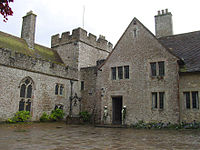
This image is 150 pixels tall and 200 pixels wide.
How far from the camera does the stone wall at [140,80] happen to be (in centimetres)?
1449

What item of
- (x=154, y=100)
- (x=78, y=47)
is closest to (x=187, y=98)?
(x=154, y=100)

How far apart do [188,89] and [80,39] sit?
14130 millimetres

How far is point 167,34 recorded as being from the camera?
21.4 metres

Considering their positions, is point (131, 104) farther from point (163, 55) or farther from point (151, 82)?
point (163, 55)

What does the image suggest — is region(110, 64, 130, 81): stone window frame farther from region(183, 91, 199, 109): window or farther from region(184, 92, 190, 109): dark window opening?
region(183, 91, 199, 109): window

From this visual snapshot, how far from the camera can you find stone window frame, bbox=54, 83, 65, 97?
20.4 m

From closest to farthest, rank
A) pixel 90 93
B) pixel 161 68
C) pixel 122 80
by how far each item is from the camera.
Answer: pixel 161 68 < pixel 122 80 < pixel 90 93

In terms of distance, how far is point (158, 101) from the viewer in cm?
1480

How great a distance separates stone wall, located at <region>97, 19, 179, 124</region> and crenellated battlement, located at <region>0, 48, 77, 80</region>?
16.8 ft

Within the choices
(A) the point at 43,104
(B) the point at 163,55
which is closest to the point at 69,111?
(A) the point at 43,104

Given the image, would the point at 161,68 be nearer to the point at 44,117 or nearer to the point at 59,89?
the point at 59,89

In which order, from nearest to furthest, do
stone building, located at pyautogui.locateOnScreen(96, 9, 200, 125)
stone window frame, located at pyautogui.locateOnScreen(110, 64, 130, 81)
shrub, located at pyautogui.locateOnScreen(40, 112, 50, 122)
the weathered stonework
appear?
1. stone building, located at pyautogui.locateOnScreen(96, 9, 200, 125)
2. the weathered stonework
3. stone window frame, located at pyautogui.locateOnScreen(110, 64, 130, 81)
4. shrub, located at pyautogui.locateOnScreen(40, 112, 50, 122)

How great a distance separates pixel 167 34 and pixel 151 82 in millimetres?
8348

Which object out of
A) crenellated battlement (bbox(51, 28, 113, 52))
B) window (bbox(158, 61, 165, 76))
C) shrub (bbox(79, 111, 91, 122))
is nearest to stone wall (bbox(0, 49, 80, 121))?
shrub (bbox(79, 111, 91, 122))
